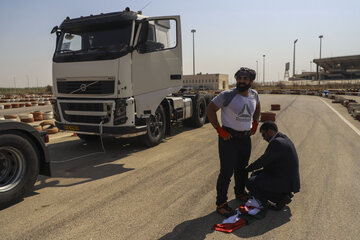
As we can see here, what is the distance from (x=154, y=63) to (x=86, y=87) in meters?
1.83

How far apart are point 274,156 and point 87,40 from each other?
5311mm

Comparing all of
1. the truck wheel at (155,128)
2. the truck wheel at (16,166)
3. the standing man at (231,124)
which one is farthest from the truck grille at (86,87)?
the standing man at (231,124)

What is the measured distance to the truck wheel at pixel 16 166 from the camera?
152 inches

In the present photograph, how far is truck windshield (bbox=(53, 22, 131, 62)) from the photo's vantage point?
6.21 metres

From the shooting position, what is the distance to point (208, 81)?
6247 centimetres

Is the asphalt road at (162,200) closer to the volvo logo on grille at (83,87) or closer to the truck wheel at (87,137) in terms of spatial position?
the truck wheel at (87,137)

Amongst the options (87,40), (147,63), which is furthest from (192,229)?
(87,40)

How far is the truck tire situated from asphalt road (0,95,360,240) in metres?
3.64

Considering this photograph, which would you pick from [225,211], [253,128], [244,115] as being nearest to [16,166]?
[225,211]

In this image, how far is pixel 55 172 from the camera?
541 centimetres

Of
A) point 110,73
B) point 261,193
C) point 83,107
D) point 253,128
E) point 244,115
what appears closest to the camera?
point 244,115

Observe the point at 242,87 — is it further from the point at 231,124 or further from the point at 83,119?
the point at 83,119

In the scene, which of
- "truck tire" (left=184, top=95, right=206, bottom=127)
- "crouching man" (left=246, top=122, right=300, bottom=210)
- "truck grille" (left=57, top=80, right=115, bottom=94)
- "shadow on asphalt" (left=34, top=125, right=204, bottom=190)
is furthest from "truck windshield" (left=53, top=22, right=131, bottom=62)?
"truck tire" (left=184, top=95, right=206, bottom=127)

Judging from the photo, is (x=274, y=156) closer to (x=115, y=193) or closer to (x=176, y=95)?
(x=115, y=193)
